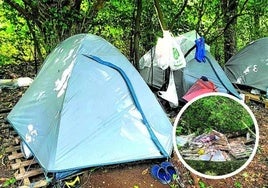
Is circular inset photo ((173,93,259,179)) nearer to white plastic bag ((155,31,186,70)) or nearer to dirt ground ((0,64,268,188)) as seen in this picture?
dirt ground ((0,64,268,188))

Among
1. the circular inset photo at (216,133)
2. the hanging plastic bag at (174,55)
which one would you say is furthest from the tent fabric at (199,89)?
the circular inset photo at (216,133)

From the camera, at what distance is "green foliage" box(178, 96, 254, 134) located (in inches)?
119

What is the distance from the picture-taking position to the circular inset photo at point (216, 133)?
305 centimetres

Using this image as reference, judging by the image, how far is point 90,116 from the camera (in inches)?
156

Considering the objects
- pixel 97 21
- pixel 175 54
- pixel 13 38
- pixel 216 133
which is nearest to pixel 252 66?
pixel 175 54

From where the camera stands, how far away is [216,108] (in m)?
3.09

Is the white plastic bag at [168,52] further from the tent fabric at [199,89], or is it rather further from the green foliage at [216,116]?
the green foliage at [216,116]

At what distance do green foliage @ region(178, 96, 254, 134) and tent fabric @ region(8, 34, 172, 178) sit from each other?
0.92 metres

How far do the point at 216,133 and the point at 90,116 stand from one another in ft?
4.88

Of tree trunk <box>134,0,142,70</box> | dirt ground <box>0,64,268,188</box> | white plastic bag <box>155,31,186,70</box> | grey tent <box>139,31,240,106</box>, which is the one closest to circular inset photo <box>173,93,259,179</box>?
dirt ground <box>0,64,268,188</box>

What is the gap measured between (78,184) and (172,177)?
3.27ft

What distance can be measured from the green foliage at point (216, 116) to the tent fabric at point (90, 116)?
3.02ft

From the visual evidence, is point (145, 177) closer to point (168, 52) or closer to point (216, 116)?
point (216, 116)

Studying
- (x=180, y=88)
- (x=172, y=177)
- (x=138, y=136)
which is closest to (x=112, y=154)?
(x=138, y=136)
